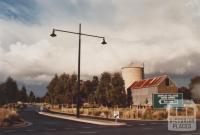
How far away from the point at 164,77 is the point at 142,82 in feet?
36.2

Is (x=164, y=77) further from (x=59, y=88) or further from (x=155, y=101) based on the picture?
(x=155, y=101)

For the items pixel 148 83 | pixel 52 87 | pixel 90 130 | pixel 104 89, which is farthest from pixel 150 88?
pixel 90 130

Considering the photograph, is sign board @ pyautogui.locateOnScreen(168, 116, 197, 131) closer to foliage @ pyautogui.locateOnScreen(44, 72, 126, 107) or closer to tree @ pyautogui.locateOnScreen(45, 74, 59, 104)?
foliage @ pyautogui.locateOnScreen(44, 72, 126, 107)

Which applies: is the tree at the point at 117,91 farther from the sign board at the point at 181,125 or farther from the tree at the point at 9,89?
the sign board at the point at 181,125

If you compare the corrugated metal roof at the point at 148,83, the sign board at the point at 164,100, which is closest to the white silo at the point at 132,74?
the corrugated metal roof at the point at 148,83

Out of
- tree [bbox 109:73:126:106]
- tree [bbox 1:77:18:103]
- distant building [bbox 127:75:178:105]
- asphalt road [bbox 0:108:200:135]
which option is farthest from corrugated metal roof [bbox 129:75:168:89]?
asphalt road [bbox 0:108:200:135]

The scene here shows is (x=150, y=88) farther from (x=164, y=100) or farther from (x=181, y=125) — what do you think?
(x=181, y=125)

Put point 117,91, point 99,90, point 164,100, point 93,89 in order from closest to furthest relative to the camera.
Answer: point 164,100 < point 117,91 < point 99,90 < point 93,89

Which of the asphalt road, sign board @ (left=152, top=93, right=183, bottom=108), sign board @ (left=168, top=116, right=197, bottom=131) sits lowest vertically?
the asphalt road

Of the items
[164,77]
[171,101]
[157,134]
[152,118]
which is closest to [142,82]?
[164,77]

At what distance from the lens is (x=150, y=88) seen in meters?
91.5

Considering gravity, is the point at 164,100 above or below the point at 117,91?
below

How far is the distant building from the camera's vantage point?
3511 inches

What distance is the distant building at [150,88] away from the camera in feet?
293
